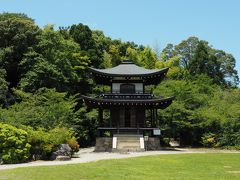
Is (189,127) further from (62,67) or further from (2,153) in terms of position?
(2,153)

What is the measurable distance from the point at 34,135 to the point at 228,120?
19.8 metres

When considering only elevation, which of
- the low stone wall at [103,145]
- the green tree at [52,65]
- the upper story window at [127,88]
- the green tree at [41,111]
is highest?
the green tree at [52,65]

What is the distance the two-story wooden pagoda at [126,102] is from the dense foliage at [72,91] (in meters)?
3.37

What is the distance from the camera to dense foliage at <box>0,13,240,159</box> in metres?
34.3

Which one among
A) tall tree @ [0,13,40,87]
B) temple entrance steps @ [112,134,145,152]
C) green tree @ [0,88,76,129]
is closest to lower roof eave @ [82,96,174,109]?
temple entrance steps @ [112,134,145,152]

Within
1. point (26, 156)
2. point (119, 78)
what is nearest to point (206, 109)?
point (119, 78)

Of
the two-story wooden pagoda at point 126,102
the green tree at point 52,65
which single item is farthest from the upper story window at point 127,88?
the green tree at point 52,65

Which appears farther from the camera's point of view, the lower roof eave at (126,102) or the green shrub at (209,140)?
the green shrub at (209,140)

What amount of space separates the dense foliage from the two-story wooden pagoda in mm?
3368

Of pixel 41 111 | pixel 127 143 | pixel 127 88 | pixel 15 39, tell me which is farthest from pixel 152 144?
pixel 15 39

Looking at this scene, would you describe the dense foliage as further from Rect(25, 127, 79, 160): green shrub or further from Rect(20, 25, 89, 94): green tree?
Rect(25, 127, 79, 160): green shrub

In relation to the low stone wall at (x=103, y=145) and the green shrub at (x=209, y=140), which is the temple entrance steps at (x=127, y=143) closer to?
the low stone wall at (x=103, y=145)

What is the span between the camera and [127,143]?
30.6 m

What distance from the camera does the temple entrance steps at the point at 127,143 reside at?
29.4 metres
